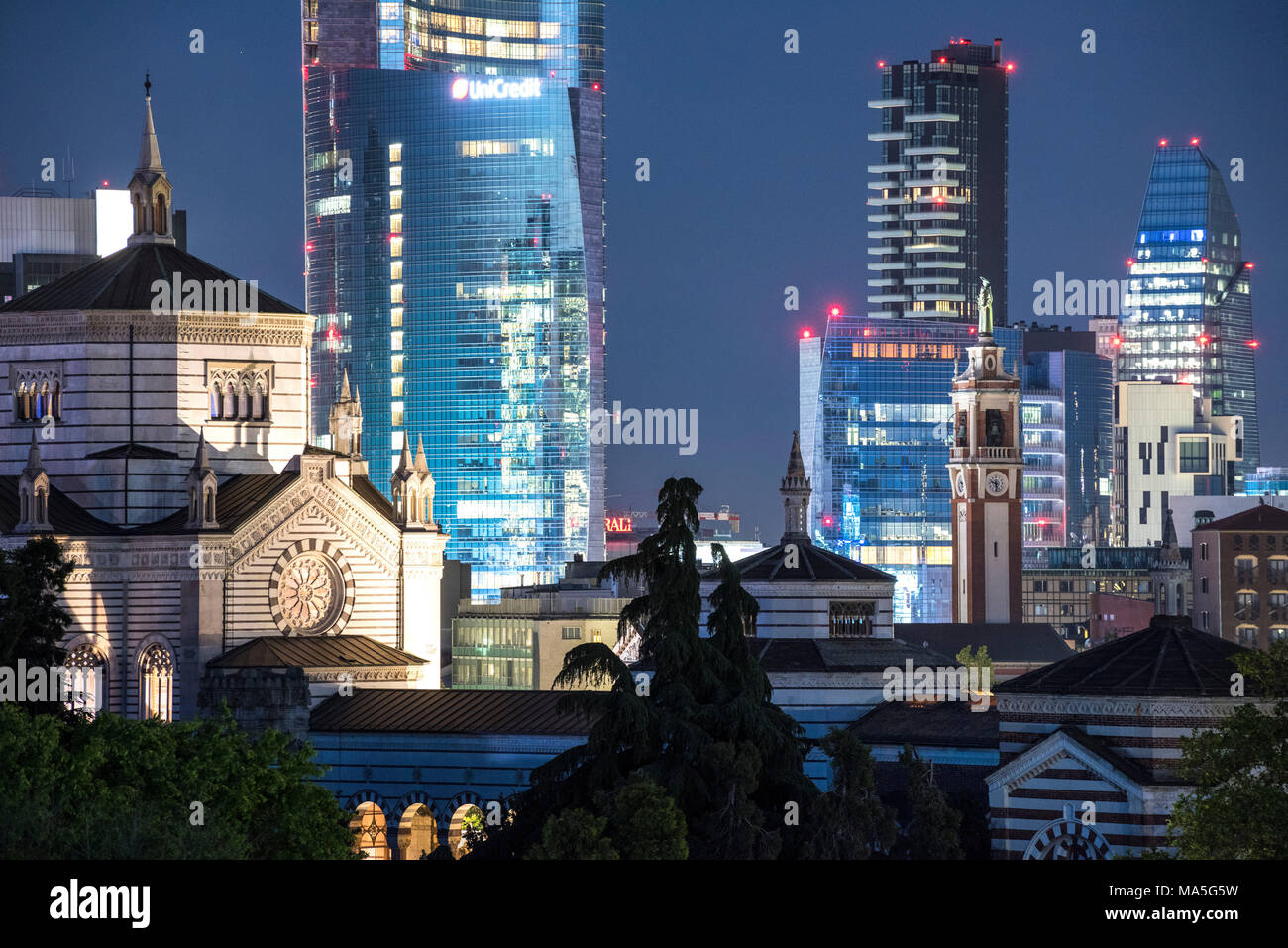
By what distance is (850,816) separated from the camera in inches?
2869

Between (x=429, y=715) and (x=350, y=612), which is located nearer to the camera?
(x=429, y=715)

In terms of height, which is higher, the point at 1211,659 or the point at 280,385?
the point at 280,385

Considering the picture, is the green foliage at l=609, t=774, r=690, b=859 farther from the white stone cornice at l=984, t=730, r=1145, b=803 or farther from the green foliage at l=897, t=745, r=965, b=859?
the white stone cornice at l=984, t=730, r=1145, b=803

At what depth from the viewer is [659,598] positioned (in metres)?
75.9

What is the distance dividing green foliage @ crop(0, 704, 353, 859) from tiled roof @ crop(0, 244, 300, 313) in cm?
3321

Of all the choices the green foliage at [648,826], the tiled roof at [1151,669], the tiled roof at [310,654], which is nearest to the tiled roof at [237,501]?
the tiled roof at [310,654]

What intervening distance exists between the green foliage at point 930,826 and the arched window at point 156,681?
36366 mm

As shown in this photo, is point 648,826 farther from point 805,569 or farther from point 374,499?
point 374,499

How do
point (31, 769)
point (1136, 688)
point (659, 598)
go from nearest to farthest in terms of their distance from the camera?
point (31, 769) < point (659, 598) < point (1136, 688)

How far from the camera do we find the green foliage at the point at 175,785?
6769cm

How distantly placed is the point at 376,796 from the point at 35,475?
18565 millimetres

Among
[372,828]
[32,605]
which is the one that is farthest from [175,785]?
[372,828]
